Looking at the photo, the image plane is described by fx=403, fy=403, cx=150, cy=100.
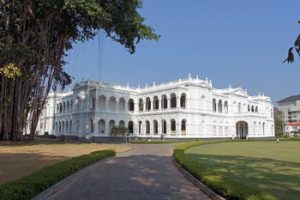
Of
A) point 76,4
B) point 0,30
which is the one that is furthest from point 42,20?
point 76,4

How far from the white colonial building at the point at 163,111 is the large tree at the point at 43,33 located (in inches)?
1390

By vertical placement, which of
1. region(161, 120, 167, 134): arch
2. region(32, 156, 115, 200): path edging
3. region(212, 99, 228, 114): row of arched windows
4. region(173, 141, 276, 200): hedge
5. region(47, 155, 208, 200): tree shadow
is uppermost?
region(212, 99, 228, 114): row of arched windows

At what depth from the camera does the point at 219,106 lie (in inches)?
3423

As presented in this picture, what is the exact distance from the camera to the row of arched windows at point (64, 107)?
88.4m

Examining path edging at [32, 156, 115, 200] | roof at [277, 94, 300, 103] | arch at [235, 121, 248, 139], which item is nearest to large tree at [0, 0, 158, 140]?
path edging at [32, 156, 115, 200]

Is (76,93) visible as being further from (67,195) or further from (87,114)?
(67,195)

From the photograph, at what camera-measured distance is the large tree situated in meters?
32.8

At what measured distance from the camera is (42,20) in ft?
121

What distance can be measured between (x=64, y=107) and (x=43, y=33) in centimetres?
5621

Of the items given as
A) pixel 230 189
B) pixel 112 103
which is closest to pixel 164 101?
pixel 112 103

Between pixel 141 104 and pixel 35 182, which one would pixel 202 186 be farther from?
pixel 141 104

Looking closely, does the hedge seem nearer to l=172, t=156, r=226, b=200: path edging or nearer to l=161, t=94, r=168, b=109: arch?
l=172, t=156, r=226, b=200: path edging

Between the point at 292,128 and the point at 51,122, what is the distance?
263 ft

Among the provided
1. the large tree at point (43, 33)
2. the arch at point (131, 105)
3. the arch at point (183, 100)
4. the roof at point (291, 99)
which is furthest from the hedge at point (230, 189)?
the roof at point (291, 99)
